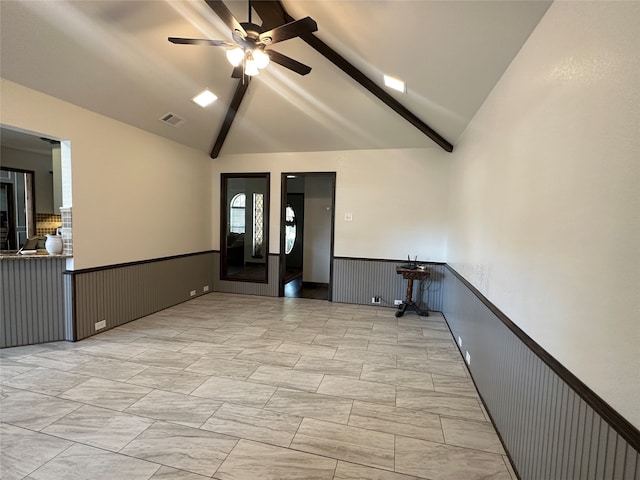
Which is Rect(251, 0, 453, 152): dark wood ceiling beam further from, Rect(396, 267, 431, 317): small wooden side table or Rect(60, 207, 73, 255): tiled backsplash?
Rect(60, 207, 73, 255): tiled backsplash

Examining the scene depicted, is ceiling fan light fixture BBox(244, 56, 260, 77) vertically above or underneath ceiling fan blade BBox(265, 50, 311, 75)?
underneath

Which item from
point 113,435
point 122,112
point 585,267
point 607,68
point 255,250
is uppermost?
point 122,112

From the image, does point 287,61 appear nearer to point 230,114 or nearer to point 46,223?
point 230,114

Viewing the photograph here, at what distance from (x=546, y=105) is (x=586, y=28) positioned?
1.27 feet

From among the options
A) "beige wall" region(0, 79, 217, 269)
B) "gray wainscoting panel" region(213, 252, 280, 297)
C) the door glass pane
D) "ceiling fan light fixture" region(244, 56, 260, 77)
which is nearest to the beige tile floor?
"beige wall" region(0, 79, 217, 269)

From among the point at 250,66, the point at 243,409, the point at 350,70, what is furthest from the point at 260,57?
the point at 243,409

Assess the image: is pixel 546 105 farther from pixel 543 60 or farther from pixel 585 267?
pixel 585 267

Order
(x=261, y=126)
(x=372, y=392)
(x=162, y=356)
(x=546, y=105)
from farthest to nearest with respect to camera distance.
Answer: (x=261, y=126) → (x=162, y=356) → (x=372, y=392) → (x=546, y=105)

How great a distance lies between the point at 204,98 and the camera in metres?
4.15

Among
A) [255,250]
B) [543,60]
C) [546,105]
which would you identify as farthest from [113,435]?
[255,250]

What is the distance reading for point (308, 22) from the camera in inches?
84.7

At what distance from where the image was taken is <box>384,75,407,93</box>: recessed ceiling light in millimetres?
3260

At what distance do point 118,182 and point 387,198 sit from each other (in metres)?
3.97

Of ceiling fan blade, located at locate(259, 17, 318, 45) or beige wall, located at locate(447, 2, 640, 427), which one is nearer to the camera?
beige wall, located at locate(447, 2, 640, 427)
